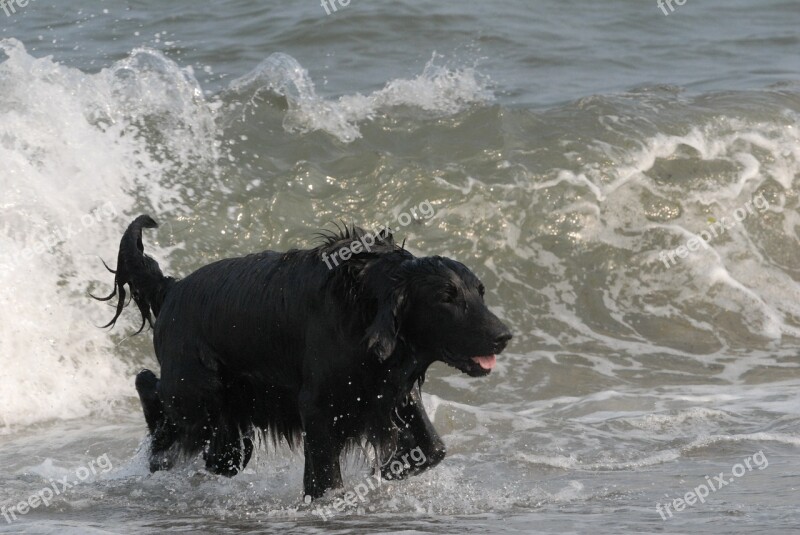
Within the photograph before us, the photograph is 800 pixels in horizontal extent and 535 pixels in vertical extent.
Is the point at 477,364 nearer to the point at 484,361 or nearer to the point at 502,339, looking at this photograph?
the point at 484,361

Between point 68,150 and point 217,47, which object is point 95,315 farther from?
point 217,47

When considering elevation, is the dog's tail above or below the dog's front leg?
above

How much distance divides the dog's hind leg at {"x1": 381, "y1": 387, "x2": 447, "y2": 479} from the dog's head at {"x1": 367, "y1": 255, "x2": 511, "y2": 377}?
1.65 feet

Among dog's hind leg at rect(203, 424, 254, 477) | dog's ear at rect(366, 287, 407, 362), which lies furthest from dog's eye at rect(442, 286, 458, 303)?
dog's hind leg at rect(203, 424, 254, 477)

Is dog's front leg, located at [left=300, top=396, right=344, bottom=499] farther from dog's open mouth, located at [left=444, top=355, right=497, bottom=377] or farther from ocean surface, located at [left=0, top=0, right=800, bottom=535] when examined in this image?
dog's open mouth, located at [left=444, top=355, right=497, bottom=377]

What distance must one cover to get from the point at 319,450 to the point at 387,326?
69 centimetres

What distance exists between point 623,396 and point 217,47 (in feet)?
26.4

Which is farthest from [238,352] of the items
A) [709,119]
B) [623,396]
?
[709,119]

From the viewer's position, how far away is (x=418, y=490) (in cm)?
561

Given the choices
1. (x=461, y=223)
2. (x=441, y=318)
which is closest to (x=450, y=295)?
(x=441, y=318)

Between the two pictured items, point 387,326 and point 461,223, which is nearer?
point 387,326

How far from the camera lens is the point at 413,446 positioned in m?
5.47

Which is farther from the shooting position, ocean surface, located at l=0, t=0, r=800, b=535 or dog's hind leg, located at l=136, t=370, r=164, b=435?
dog's hind leg, located at l=136, t=370, r=164, b=435

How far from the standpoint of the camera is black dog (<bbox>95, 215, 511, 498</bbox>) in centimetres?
496
